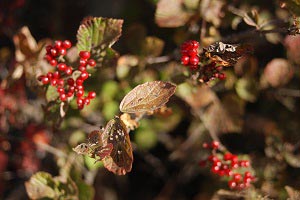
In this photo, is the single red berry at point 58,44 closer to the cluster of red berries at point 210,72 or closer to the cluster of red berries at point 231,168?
the cluster of red berries at point 210,72

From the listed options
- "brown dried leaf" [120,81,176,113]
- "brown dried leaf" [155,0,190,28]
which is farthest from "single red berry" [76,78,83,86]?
"brown dried leaf" [155,0,190,28]

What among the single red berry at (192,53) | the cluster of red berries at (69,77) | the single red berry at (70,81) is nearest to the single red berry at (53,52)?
the cluster of red berries at (69,77)

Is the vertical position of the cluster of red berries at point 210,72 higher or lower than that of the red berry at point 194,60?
lower

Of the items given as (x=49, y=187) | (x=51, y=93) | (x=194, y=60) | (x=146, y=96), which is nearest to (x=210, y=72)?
(x=194, y=60)

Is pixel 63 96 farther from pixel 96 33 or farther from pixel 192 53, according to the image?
pixel 192 53

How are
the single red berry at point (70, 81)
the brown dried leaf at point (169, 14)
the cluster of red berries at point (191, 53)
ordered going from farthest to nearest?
1. the brown dried leaf at point (169, 14)
2. the single red berry at point (70, 81)
3. the cluster of red berries at point (191, 53)
